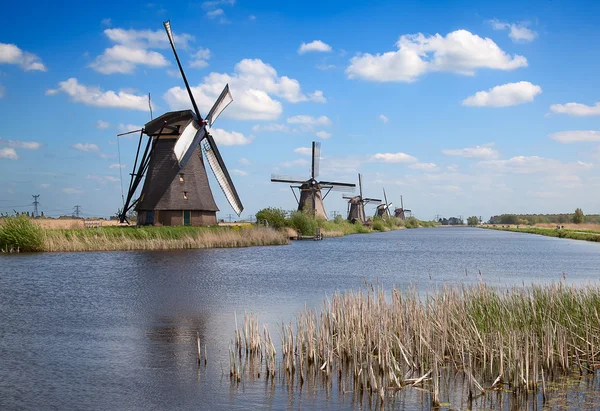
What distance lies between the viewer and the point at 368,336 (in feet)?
25.8

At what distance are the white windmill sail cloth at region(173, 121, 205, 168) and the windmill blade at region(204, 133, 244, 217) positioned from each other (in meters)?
0.89

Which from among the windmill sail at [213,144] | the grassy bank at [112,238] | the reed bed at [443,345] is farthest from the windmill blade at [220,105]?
the reed bed at [443,345]

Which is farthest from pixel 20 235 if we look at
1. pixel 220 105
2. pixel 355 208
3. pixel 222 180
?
pixel 355 208

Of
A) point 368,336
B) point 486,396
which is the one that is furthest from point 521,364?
point 368,336

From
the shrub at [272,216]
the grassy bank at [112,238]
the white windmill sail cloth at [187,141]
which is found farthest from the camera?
the shrub at [272,216]

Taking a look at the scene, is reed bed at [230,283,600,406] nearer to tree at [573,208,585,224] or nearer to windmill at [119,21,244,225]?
windmill at [119,21,244,225]

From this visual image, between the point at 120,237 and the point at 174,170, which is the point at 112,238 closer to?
the point at 120,237

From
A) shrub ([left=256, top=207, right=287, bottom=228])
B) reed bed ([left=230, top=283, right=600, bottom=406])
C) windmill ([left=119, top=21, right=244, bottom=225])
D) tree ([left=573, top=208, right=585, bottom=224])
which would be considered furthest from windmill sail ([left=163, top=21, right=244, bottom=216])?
tree ([left=573, top=208, right=585, bottom=224])

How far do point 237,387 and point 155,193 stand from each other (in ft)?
95.3

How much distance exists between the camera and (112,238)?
30.7 m

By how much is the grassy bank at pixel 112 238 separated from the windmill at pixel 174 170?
2.03 metres

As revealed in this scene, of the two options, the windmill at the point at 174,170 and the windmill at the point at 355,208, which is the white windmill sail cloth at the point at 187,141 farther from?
the windmill at the point at 355,208

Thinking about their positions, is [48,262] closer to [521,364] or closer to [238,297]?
[238,297]

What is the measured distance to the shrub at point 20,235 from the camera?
1105 inches
